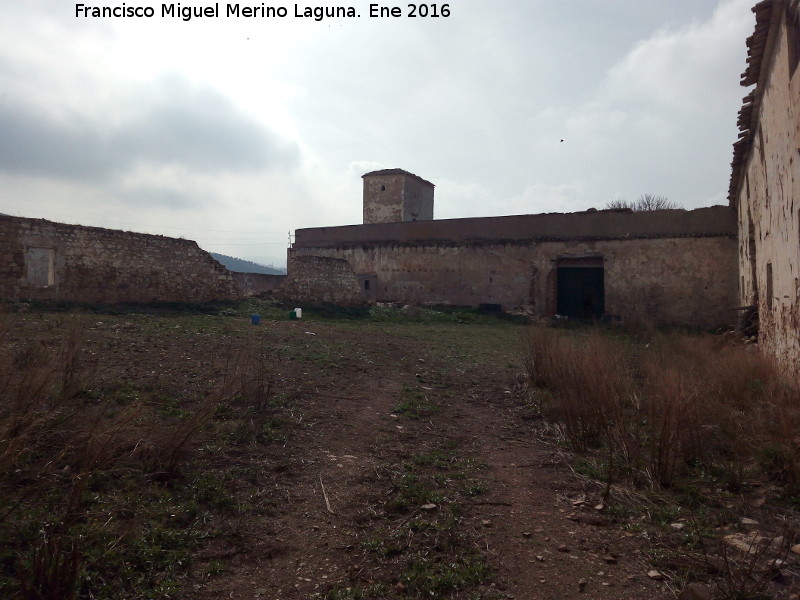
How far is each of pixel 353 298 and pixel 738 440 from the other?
53.2ft

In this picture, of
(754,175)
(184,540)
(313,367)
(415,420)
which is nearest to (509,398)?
(415,420)

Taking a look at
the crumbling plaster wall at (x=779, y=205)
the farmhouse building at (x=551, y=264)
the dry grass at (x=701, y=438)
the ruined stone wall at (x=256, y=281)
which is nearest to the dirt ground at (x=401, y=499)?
the dry grass at (x=701, y=438)

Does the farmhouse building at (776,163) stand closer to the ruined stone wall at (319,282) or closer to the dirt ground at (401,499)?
the dirt ground at (401,499)

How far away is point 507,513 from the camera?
3.52m

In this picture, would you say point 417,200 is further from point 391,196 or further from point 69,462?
point 69,462

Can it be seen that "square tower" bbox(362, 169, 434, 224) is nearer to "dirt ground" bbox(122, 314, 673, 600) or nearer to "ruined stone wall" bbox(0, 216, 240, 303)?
"ruined stone wall" bbox(0, 216, 240, 303)

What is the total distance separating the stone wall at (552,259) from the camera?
54.5 ft

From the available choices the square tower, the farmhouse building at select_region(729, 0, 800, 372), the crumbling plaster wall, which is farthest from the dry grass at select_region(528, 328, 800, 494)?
the square tower

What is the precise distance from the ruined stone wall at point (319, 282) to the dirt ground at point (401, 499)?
1030cm

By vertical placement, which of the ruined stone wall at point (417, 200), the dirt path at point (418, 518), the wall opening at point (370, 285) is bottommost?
the dirt path at point (418, 518)

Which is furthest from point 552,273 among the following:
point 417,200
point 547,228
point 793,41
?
point 417,200

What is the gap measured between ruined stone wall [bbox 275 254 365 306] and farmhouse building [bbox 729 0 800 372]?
1298 centimetres

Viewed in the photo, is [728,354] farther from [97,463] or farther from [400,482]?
[97,463]

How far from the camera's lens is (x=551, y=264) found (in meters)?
19.2
